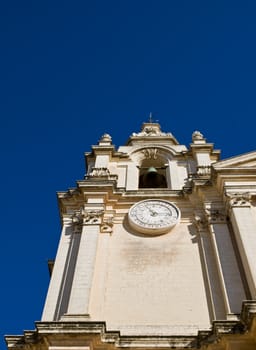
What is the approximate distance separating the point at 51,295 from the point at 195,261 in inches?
178

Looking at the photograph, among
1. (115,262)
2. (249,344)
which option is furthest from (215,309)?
(115,262)

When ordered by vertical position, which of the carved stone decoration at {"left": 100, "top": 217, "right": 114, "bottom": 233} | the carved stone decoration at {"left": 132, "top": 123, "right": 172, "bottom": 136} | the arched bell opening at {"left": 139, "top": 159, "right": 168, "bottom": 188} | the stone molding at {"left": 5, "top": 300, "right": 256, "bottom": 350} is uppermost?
the carved stone decoration at {"left": 132, "top": 123, "right": 172, "bottom": 136}

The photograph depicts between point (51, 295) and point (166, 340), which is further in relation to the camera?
point (51, 295)

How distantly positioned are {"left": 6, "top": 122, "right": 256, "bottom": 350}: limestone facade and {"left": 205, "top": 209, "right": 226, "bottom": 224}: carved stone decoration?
0.03m

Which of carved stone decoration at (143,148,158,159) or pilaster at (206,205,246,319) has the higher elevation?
carved stone decoration at (143,148,158,159)

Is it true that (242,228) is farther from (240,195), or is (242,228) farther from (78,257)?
(78,257)

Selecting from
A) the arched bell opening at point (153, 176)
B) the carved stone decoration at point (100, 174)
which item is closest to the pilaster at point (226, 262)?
the carved stone decoration at point (100, 174)

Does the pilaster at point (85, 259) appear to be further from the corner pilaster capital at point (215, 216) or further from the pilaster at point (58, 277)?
the corner pilaster capital at point (215, 216)

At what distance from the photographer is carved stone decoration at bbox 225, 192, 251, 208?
16.2 metres

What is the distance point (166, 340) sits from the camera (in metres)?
12.0

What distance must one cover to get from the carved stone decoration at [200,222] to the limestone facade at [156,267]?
0.06 meters

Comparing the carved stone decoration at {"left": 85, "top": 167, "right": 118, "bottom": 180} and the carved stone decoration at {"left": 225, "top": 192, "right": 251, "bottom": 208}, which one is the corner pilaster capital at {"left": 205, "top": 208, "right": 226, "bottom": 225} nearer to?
the carved stone decoration at {"left": 225, "top": 192, "right": 251, "bottom": 208}

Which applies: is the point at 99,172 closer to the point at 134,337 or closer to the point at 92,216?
the point at 92,216

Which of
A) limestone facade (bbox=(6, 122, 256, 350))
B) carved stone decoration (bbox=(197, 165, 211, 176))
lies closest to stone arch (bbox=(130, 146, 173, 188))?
limestone facade (bbox=(6, 122, 256, 350))
